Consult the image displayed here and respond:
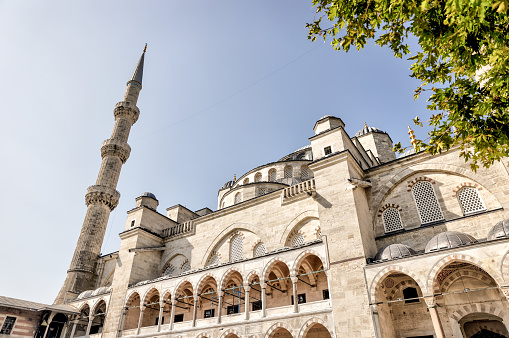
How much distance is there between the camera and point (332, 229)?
1279 centimetres

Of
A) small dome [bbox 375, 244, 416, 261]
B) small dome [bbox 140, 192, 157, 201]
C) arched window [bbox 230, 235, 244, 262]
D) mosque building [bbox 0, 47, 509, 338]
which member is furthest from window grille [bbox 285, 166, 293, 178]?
small dome [bbox 375, 244, 416, 261]

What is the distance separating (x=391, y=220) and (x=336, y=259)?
352 centimetres

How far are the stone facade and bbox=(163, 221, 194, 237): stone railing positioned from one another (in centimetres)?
9

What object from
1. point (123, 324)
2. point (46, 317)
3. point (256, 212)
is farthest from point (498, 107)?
point (46, 317)

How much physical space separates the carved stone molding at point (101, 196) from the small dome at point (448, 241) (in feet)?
84.8

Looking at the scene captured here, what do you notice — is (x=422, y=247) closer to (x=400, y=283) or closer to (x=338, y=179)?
(x=400, y=283)

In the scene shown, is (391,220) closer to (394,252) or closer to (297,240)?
(394,252)

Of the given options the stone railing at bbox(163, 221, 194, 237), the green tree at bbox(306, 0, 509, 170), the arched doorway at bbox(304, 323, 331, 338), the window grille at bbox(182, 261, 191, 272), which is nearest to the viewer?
the green tree at bbox(306, 0, 509, 170)

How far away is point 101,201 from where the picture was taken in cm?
2800

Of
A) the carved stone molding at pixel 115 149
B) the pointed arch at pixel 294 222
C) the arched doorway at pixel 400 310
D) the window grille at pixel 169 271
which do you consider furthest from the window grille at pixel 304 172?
the carved stone molding at pixel 115 149

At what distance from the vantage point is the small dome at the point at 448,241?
1040 cm

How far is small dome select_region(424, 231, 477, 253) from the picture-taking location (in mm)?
10398

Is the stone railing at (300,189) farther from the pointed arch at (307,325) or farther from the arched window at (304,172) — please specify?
the arched window at (304,172)

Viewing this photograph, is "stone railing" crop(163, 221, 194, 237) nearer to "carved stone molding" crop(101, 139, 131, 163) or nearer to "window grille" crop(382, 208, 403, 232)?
"window grille" crop(382, 208, 403, 232)
